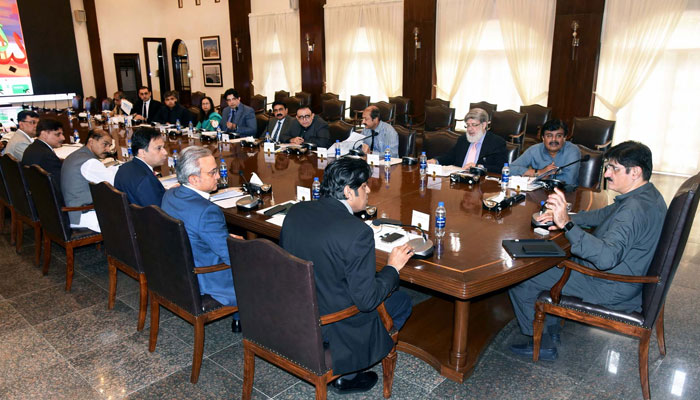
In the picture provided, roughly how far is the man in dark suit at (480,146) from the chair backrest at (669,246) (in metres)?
1.92

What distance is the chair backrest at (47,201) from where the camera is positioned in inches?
123

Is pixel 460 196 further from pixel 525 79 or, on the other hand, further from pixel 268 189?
pixel 525 79

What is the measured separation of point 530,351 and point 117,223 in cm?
233

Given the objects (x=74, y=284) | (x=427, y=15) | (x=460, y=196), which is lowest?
(x=74, y=284)

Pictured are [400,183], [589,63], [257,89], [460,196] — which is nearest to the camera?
[460,196]

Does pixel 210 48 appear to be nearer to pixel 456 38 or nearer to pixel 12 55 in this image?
pixel 12 55

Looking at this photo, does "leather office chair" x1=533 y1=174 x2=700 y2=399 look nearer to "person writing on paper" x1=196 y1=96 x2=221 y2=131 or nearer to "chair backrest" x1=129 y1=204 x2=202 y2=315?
"chair backrest" x1=129 y1=204 x2=202 y2=315

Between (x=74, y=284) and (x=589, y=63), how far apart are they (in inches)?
263

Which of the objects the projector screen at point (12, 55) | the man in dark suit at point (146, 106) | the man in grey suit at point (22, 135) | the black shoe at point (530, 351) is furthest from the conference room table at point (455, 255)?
the projector screen at point (12, 55)

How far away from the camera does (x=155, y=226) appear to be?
2225 millimetres

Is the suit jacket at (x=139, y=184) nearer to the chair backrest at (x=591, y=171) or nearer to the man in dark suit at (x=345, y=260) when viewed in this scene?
the man in dark suit at (x=345, y=260)

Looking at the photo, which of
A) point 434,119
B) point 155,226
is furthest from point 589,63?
point 155,226

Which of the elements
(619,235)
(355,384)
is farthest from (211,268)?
(619,235)

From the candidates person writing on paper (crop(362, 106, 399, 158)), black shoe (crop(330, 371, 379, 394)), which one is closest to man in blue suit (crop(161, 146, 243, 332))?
black shoe (crop(330, 371, 379, 394))
